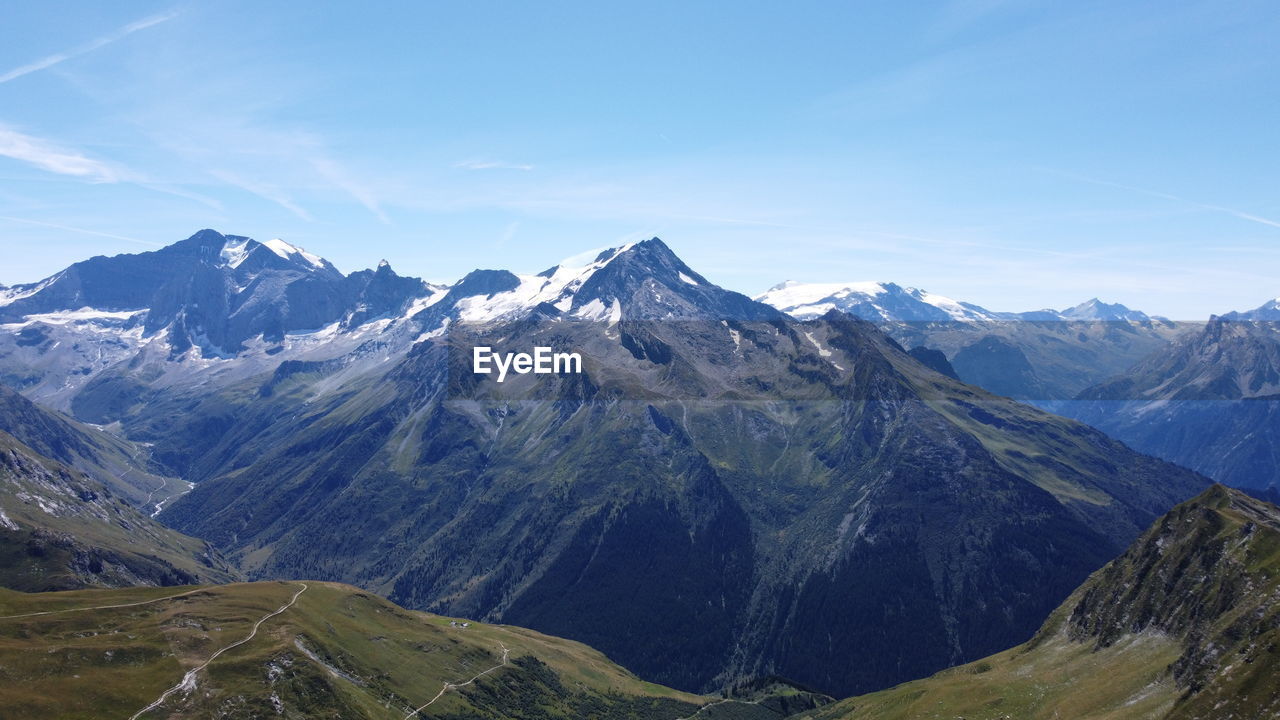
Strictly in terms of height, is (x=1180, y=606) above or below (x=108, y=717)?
above

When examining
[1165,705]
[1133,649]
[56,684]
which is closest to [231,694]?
[56,684]

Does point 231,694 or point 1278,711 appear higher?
point 1278,711

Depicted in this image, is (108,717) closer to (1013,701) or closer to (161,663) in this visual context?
(161,663)

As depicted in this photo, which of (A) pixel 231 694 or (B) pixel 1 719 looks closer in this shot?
(B) pixel 1 719

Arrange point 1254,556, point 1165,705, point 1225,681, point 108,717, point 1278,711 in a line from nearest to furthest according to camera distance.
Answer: point 1278,711
point 1225,681
point 1165,705
point 108,717
point 1254,556

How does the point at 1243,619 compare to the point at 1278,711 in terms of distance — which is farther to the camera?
the point at 1243,619

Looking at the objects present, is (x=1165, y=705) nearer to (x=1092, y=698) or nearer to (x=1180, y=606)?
(x=1092, y=698)

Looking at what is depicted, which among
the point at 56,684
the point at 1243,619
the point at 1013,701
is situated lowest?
the point at 1013,701

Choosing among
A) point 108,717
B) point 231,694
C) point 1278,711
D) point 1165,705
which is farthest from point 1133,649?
point 108,717

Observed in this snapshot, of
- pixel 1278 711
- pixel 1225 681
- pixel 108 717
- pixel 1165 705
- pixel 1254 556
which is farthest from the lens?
pixel 1254 556
